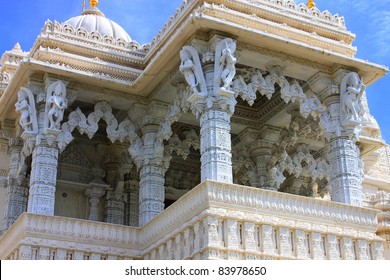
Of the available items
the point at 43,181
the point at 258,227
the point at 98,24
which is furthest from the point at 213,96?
the point at 98,24

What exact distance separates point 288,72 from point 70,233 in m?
6.54

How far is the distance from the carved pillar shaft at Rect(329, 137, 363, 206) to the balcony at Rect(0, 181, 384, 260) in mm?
483

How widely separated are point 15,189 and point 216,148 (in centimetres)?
692

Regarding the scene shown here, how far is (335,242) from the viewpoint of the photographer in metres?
15.3

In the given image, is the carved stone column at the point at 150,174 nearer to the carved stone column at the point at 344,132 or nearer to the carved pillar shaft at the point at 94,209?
the carved pillar shaft at the point at 94,209

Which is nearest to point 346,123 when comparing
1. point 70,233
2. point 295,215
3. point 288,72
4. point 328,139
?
point 328,139

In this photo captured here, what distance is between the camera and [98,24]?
22.3 metres

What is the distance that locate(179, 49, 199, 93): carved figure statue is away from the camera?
613 inches

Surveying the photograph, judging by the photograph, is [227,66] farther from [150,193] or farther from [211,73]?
[150,193]

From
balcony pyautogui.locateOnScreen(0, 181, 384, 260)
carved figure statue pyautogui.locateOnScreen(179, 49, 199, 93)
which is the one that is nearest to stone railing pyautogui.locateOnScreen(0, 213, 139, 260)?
balcony pyautogui.locateOnScreen(0, 181, 384, 260)

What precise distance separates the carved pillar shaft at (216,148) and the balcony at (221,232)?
38 cm

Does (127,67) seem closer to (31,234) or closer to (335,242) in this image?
(31,234)

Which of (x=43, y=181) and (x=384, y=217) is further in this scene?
(x=384, y=217)
